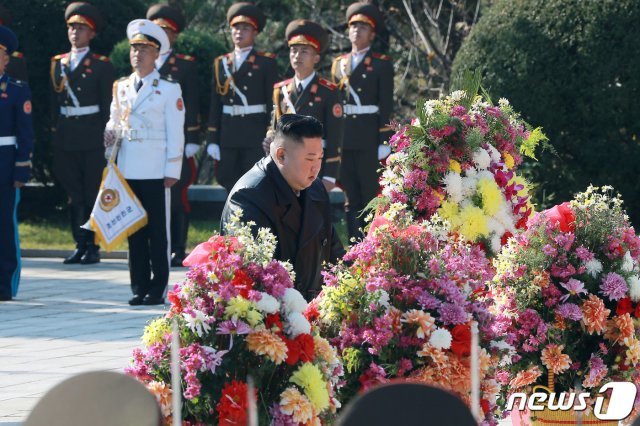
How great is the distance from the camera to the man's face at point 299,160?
20.1ft

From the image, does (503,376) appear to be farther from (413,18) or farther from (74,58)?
(413,18)

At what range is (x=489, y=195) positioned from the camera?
759 centimetres

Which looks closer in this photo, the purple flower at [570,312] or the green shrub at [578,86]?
the purple flower at [570,312]

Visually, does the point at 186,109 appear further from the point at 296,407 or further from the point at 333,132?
the point at 296,407

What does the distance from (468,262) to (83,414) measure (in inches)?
108

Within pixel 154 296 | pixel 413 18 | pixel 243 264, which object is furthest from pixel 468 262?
pixel 413 18

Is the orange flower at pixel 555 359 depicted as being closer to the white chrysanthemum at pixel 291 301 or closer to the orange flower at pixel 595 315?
the orange flower at pixel 595 315

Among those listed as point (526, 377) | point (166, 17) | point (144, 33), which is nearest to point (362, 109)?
point (166, 17)

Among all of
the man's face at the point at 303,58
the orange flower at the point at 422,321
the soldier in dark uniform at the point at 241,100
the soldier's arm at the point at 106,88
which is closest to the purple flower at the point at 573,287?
the orange flower at the point at 422,321

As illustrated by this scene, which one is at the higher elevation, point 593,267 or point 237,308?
point 237,308

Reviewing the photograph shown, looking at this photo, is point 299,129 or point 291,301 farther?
point 299,129

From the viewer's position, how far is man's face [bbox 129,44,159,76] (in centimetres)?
1077

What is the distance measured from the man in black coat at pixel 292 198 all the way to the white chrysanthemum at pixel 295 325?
978mm

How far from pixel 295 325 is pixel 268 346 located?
191mm
